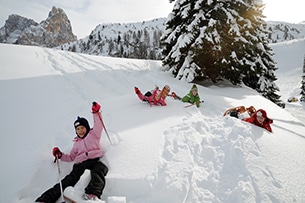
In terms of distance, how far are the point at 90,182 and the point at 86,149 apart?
77 cm

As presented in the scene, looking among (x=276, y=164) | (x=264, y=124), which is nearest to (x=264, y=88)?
(x=264, y=124)

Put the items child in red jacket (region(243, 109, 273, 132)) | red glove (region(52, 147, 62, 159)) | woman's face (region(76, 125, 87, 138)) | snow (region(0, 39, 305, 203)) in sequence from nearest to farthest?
1. snow (region(0, 39, 305, 203))
2. red glove (region(52, 147, 62, 159))
3. woman's face (region(76, 125, 87, 138))
4. child in red jacket (region(243, 109, 273, 132))

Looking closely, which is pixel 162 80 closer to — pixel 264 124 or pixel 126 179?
pixel 264 124

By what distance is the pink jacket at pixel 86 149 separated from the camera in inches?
122

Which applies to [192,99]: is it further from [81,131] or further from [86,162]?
[86,162]

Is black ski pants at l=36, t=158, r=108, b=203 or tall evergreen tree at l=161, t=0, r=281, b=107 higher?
tall evergreen tree at l=161, t=0, r=281, b=107

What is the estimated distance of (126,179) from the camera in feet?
9.00

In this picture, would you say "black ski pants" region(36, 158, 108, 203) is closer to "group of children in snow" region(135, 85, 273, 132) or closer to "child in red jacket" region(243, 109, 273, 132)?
"group of children in snow" region(135, 85, 273, 132)

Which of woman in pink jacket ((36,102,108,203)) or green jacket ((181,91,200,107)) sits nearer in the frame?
woman in pink jacket ((36,102,108,203))

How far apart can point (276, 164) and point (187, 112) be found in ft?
8.86

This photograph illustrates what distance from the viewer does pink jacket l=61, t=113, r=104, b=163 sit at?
3.11m

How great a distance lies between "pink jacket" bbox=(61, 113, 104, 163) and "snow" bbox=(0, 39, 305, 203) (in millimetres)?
145

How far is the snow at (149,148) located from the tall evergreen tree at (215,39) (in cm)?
252

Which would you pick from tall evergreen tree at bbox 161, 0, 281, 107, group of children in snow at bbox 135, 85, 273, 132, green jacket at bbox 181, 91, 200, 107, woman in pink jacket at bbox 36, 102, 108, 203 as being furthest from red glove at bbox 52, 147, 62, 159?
tall evergreen tree at bbox 161, 0, 281, 107
